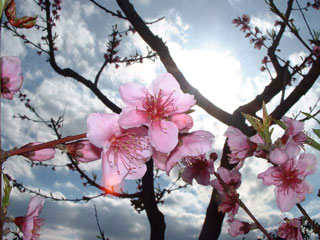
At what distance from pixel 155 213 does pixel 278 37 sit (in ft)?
8.66

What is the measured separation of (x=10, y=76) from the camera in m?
0.60

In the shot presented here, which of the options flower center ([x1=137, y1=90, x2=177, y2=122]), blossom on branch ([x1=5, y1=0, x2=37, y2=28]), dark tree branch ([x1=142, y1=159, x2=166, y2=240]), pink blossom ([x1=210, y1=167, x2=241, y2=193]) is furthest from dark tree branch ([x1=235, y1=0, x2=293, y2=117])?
blossom on branch ([x1=5, y1=0, x2=37, y2=28])

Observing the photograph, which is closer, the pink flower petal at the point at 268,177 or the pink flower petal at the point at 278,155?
the pink flower petal at the point at 278,155

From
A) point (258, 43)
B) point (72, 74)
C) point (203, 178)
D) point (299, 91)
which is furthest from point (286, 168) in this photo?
point (258, 43)

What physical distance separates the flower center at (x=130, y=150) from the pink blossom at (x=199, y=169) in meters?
0.26

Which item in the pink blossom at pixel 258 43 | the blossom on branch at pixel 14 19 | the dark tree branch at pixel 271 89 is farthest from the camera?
the pink blossom at pixel 258 43

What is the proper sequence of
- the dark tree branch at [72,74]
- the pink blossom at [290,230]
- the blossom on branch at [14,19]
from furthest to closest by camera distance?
the dark tree branch at [72,74]
the pink blossom at [290,230]
the blossom on branch at [14,19]

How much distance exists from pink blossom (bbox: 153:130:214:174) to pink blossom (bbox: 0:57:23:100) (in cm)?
37

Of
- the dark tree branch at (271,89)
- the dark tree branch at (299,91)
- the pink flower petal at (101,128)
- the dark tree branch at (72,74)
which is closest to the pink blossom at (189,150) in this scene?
the pink flower petal at (101,128)

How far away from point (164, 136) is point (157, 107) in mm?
108

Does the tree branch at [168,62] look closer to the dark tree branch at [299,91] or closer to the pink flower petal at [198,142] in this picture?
the dark tree branch at [299,91]

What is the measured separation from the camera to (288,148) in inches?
29.4

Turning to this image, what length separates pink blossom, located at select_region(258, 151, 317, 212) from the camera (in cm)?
90

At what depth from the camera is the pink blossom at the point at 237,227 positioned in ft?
3.63
